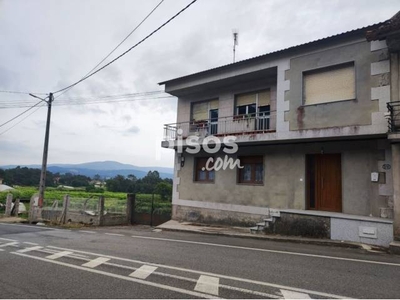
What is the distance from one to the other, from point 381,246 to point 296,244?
228 cm

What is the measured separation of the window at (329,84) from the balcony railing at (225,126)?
6.32ft

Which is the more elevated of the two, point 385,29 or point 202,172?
point 385,29

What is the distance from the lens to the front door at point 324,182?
397 inches

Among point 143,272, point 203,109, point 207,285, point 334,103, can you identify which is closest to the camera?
point 207,285

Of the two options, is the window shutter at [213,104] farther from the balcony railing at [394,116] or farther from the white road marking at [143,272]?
the white road marking at [143,272]

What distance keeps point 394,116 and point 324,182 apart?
10.6 feet

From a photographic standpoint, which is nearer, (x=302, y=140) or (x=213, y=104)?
(x=302, y=140)

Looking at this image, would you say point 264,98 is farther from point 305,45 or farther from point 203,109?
point 203,109

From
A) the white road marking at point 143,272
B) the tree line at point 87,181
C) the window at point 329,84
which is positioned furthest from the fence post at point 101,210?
the tree line at point 87,181

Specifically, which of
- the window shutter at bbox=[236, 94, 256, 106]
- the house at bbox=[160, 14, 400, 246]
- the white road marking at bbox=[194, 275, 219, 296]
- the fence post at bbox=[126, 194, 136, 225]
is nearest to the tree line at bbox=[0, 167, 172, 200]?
the fence post at bbox=[126, 194, 136, 225]

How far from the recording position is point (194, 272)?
5.19 meters

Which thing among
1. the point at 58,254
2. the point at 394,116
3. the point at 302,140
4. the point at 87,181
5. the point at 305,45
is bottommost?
the point at 58,254

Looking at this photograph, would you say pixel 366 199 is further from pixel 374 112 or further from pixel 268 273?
pixel 268 273

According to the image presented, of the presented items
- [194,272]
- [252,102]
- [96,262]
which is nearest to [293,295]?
[194,272]
